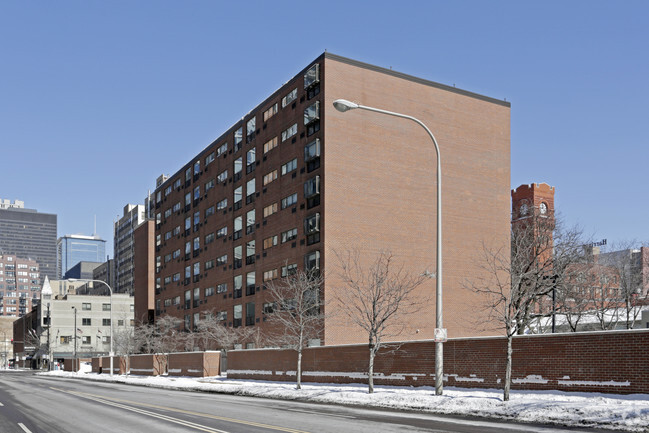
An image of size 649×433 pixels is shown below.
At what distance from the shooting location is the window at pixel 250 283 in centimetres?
6812

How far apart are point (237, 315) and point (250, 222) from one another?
10.5m

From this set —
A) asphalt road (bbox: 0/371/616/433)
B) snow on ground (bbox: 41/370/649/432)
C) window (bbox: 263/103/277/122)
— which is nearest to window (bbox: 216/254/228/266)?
window (bbox: 263/103/277/122)

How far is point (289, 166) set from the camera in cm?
6156

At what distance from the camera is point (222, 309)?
75875mm

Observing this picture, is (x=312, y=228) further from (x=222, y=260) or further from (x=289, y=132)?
(x=222, y=260)

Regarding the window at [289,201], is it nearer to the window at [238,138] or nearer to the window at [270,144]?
the window at [270,144]

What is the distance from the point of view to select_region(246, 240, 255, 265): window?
68.8m

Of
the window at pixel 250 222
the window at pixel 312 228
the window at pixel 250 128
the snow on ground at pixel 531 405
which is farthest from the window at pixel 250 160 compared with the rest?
the snow on ground at pixel 531 405

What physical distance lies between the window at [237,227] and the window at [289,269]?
44.2ft

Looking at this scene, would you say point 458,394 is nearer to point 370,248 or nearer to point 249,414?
point 249,414

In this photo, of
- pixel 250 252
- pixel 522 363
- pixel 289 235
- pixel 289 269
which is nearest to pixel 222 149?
pixel 250 252

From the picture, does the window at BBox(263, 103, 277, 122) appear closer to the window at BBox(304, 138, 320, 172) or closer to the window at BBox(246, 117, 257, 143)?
the window at BBox(246, 117, 257, 143)

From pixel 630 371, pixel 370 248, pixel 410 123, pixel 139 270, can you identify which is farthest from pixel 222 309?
pixel 630 371

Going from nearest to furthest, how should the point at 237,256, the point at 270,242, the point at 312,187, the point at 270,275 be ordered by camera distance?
the point at 312,187, the point at 270,275, the point at 270,242, the point at 237,256
